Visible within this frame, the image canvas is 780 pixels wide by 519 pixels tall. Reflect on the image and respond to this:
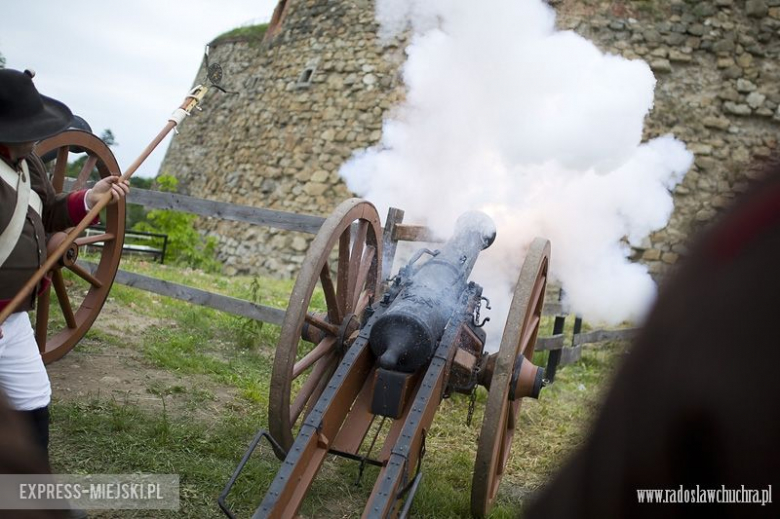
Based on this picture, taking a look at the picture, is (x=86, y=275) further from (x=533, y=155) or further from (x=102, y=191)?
(x=533, y=155)

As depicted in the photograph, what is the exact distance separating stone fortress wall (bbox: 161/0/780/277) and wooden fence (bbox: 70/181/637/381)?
3599 mm

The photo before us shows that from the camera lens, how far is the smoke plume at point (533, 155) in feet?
21.7

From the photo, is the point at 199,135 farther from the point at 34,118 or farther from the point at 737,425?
the point at 737,425

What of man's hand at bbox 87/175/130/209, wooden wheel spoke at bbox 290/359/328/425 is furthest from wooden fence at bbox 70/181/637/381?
man's hand at bbox 87/175/130/209

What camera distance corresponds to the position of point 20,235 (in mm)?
2500

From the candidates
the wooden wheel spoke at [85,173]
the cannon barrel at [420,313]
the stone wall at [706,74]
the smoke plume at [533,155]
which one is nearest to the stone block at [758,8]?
the stone wall at [706,74]

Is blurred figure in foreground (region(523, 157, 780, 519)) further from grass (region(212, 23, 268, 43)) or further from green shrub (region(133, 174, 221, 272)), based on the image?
grass (region(212, 23, 268, 43))

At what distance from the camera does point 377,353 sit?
3.14 metres

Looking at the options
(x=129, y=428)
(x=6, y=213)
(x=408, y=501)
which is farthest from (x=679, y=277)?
(x=129, y=428)

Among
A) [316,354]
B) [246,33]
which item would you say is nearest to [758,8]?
[316,354]

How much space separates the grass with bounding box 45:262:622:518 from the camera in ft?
10.6

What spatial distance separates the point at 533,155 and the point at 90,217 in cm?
474

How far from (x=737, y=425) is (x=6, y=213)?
2.49m

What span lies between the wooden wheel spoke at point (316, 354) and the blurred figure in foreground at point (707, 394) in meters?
2.67
